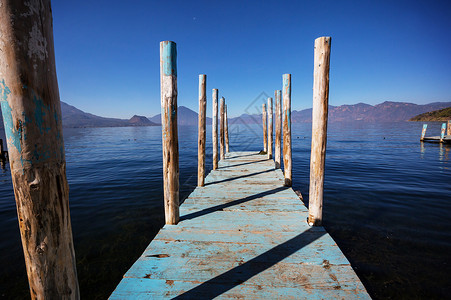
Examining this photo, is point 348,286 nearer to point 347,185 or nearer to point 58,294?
point 58,294

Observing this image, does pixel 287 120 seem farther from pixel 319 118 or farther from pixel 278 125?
pixel 319 118

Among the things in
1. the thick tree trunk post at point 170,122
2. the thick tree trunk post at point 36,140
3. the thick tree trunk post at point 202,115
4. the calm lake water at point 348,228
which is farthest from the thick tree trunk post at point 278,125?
the thick tree trunk post at point 36,140

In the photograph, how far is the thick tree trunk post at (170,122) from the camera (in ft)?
11.7

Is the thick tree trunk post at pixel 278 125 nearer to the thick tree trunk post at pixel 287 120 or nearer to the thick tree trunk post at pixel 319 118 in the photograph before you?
the thick tree trunk post at pixel 287 120

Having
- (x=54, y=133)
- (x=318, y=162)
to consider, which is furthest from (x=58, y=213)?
(x=318, y=162)

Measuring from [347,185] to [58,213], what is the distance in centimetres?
1114

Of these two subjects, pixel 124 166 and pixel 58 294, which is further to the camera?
pixel 124 166

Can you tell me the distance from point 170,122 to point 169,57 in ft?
3.75

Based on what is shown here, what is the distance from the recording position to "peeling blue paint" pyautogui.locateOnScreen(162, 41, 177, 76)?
3525 mm

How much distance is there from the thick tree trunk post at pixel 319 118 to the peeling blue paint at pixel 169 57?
252 centimetres

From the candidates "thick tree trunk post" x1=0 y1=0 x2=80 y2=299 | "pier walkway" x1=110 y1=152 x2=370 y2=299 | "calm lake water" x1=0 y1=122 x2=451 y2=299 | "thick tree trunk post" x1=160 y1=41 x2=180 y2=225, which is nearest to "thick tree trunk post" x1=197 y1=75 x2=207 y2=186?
"pier walkway" x1=110 y1=152 x2=370 y2=299

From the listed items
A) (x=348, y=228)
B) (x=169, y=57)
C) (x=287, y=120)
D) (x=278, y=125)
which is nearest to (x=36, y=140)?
(x=169, y=57)

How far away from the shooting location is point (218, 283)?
2467 mm

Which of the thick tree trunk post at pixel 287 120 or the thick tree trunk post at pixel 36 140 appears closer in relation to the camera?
the thick tree trunk post at pixel 36 140
